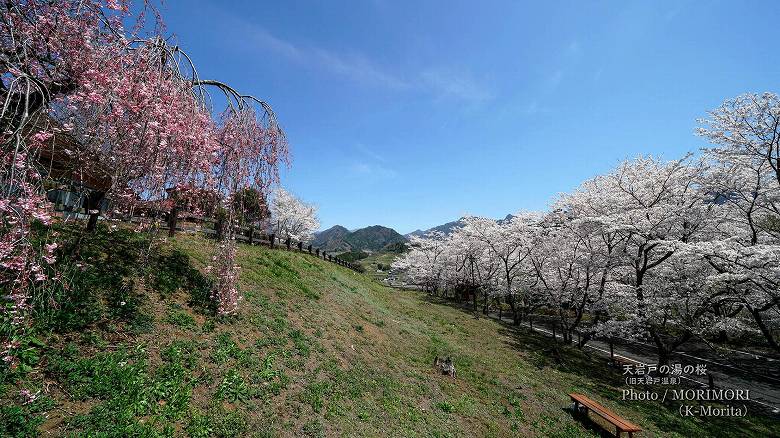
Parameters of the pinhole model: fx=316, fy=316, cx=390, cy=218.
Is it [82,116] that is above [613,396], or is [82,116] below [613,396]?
above

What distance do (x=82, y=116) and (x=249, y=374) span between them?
6.23m

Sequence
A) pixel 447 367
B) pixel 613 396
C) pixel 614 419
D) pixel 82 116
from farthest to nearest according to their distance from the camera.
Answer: pixel 613 396, pixel 447 367, pixel 614 419, pixel 82 116

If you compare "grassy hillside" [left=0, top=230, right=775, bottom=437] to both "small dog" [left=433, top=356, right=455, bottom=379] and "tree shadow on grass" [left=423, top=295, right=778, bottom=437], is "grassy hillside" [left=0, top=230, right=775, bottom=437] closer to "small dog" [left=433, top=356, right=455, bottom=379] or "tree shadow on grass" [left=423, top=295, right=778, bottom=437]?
"tree shadow on grass" [left=423, top=295, right=778, bottom=437]

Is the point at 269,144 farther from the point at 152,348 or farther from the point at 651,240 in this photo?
the point at 651,240

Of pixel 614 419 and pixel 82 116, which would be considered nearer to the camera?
pixel 82 116

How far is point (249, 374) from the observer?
7730 millimetres

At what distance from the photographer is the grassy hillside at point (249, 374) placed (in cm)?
546

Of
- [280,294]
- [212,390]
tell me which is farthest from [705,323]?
[212,390]

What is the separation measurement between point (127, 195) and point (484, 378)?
14525 millimetres

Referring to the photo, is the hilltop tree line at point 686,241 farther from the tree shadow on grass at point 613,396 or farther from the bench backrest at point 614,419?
the bench backrest at point 614,419

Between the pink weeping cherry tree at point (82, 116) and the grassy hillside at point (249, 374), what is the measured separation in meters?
1.32

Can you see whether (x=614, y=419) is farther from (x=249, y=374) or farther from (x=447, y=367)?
(x=249, y=374)

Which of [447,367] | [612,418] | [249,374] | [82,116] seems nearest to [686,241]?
[612,418]

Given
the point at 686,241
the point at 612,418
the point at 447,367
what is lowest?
the point at 447,367
